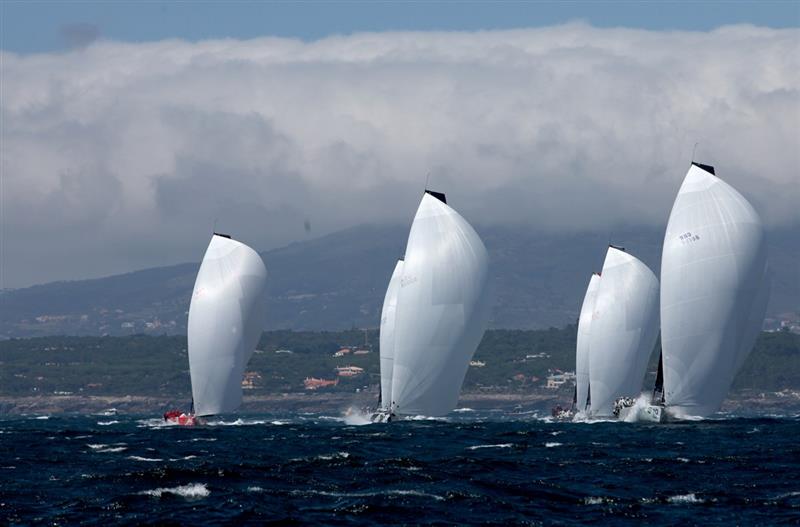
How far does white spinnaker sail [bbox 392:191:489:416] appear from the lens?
4183 inches

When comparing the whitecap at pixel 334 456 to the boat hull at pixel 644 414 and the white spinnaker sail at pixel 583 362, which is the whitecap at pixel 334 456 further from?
the white spinnaker sail at pixel 583 362

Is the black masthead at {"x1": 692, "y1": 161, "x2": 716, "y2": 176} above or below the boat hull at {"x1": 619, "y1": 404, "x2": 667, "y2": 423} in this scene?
above

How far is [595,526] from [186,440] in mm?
51181

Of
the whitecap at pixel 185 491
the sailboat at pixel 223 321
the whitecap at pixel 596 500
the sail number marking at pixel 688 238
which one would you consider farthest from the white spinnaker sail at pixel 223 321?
the whitecap at pixel 596 500

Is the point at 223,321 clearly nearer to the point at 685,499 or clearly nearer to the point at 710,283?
the point at 710,283

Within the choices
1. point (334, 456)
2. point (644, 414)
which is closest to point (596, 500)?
point (334, 456)

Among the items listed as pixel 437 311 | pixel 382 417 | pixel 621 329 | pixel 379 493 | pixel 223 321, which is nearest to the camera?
pixel 379 493

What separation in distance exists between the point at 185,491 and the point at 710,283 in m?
49.2

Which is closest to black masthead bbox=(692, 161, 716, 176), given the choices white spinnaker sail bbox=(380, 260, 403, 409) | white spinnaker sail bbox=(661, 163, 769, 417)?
white spinnaker sail bbox=(661, 163, 769, 417)

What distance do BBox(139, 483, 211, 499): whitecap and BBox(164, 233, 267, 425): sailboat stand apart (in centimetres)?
5912

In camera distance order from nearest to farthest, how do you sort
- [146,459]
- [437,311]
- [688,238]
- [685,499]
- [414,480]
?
1. [685,499]
2. [414,480]
3. [146,459]
4. [688,238]
5. [437,311]

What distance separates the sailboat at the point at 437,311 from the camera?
10625 cm

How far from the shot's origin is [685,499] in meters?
59.0

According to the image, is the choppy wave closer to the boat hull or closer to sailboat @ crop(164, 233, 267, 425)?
sailboat @ crop(164, 233, 267, 425)
